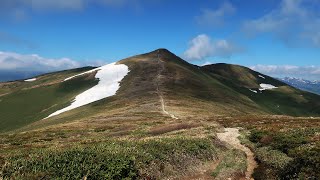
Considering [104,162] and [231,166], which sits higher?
[104,162]

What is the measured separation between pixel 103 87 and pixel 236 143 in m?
117

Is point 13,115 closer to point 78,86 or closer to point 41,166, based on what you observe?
point 78,86

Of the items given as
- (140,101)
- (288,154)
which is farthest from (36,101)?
(288,154)

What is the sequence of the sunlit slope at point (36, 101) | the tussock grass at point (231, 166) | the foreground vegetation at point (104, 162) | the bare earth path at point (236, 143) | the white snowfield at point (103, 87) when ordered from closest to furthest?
the foreground vegetation at point (104, 162) < the tussock grass at point (231, 166) < the bare earth path at point (236, 143) < the sunlit slope at point (36, 101) < the white snowfield at point (103, 87)

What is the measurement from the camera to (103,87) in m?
158

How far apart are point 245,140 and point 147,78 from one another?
376ft

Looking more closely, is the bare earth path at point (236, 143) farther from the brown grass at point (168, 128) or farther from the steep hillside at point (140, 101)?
the steep hillside at point (140, 101)

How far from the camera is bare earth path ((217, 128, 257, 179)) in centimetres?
3366

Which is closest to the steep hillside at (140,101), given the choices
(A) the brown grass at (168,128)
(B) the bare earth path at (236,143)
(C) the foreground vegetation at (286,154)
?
(A) the brown grass at (168,128)

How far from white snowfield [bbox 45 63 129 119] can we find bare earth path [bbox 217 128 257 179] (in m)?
86.2

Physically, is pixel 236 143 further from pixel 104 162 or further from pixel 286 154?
pixel 104 162

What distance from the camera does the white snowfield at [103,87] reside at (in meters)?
139

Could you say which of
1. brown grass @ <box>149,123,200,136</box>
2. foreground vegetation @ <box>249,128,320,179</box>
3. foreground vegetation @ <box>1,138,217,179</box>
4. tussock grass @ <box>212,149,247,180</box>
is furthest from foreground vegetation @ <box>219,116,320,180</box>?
brown grass @ <box>149,123,200,136</box>

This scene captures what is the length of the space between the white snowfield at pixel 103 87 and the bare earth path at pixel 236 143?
86203 millimetres
